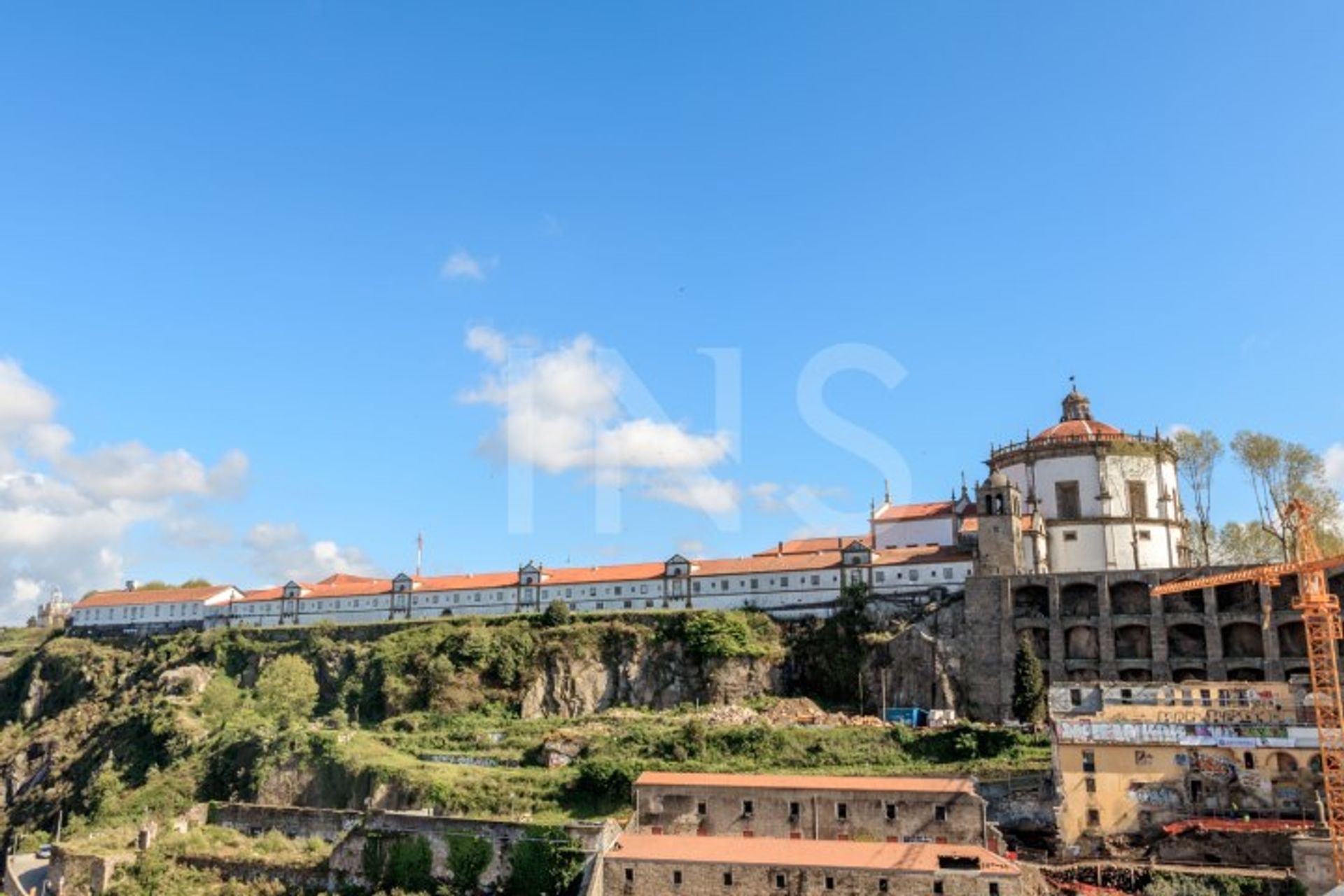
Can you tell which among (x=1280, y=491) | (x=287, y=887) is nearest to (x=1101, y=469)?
(x=1280, y=491)

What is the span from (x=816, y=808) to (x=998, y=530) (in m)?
27.2

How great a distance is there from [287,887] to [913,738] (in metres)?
27.2

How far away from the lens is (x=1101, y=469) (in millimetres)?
67188

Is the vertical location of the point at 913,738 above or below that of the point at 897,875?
above

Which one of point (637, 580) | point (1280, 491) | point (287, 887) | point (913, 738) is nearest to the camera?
point (287, 887)

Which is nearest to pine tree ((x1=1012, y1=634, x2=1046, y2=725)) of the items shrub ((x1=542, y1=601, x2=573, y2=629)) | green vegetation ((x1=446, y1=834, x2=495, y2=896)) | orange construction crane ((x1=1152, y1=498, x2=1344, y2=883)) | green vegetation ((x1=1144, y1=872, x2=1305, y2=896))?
orange construction crane ((x1=1152, y1=498, x2=1344, y2=883))

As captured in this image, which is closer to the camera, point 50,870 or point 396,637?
point 50,870

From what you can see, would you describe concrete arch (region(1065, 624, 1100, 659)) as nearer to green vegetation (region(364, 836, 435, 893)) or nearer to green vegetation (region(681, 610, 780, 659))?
green vegetation (region(681, 610, 780, 659))

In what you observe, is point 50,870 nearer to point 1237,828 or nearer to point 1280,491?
point 1237,828

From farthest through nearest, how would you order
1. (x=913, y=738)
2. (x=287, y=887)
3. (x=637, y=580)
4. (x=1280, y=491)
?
(x=637, y=580)
(x=1280, y=491)
(x=913, y=738)
(x=287, y=887)

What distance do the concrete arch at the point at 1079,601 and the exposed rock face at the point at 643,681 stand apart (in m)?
16.1

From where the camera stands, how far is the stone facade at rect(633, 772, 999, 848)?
1558 inches

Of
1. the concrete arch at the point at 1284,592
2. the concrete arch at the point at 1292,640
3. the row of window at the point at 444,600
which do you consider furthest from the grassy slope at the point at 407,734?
the concrete arch at the point at 1284,592

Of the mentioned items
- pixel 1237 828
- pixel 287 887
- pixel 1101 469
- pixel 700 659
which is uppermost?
pixel 1101 469
